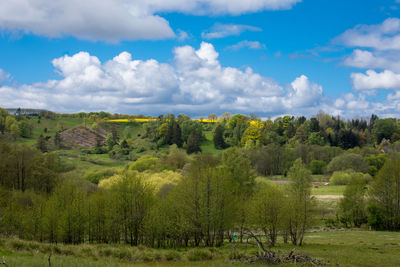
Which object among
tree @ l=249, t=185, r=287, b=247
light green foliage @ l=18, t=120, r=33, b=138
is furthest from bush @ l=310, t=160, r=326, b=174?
light green foliage @ l=18, t=120, r=33, b=138

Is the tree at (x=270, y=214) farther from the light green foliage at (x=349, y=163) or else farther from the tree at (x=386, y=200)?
the light green foliage at (x=349, y=163)

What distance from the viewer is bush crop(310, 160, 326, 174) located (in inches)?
5002

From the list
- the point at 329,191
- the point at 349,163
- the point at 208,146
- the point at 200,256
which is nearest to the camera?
the point at 200,256

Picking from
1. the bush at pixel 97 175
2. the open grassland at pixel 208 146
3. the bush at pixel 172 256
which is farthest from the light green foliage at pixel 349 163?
the bush at pixel 172 256

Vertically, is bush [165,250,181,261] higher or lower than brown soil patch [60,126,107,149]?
lower

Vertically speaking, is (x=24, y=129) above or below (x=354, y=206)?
above

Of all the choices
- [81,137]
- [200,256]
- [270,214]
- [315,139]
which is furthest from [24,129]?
[200,256]

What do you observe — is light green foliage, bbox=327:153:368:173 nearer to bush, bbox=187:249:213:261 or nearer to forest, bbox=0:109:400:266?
forest, bbox=0:109:400:266

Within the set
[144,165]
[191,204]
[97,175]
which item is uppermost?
[191,204]

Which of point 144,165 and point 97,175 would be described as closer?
point 97,175

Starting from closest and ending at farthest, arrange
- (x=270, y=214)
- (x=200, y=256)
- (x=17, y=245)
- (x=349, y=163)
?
(x=200, y=256) → (x=17, y=245) → (x=270, y=214) → (x=349, y=163)

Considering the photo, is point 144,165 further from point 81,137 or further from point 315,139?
point 315,139

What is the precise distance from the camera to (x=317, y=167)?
128 meters

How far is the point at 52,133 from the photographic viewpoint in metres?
182
